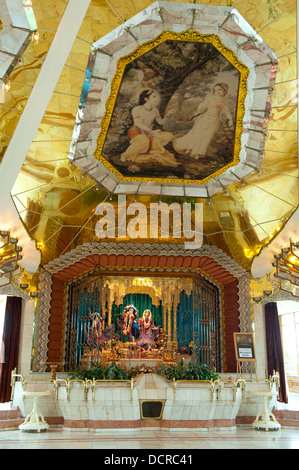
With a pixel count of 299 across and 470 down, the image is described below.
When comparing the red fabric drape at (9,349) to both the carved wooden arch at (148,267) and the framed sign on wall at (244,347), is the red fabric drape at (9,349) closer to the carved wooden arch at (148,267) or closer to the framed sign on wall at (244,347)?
the carved wooden arch at (148,267)

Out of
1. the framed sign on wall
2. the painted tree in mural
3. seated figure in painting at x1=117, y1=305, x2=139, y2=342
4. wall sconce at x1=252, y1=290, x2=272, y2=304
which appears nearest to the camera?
the painted tree in mural

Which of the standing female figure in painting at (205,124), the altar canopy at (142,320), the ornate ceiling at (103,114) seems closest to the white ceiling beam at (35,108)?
the ornate ceiling at (103,114)

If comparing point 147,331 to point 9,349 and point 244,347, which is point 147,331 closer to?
point 244,347

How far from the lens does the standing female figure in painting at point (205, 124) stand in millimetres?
9911

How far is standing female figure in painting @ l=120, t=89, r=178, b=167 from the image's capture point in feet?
32.9

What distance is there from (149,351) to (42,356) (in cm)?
369

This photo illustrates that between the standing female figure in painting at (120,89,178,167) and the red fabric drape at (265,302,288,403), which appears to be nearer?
the standing female figure in painting at (120,89,178,167)

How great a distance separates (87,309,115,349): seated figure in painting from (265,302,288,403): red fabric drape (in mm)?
5077

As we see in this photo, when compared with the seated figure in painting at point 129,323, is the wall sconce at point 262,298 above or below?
above

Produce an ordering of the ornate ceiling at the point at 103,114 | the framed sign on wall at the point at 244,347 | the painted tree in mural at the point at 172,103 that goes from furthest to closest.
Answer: the framed sign on wall at the point at 244,347 < the painted tree in mural at the point at 172,103 < the ornate ceiling at the point at 103,114

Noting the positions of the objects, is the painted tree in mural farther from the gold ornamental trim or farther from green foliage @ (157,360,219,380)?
green foliage @ (157,360,219,380)

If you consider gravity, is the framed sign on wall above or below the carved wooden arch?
below

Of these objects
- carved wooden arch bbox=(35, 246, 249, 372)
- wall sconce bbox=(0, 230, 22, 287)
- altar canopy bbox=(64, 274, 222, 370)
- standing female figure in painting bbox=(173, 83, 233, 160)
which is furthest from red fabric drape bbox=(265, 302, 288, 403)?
wall sconce bbox=(0, 230, 22, 287)

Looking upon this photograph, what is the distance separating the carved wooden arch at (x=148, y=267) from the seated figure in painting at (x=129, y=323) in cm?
182
